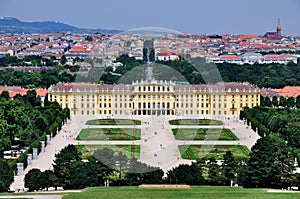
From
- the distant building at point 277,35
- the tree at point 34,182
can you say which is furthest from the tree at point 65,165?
the distant building at point 277,35

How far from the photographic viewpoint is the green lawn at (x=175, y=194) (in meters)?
19.0

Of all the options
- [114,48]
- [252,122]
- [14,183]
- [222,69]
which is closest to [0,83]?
[114,48]

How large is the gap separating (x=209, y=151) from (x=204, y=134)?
4512 millimetres

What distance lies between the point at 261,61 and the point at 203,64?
21.1 meters

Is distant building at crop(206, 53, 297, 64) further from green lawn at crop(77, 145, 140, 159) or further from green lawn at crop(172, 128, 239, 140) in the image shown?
green lawn at crop(77, 145, 140, 159)

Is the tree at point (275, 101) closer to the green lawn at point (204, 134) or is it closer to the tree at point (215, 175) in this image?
the green lawn at point (204, 134)

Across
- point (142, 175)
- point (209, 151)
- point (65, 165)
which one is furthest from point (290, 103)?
point (65, 165)

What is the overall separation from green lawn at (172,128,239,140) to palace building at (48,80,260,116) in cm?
750

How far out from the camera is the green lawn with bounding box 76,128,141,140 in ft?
111

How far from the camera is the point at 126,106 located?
45.5 m

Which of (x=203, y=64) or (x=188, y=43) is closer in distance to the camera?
(x=203, y=64)

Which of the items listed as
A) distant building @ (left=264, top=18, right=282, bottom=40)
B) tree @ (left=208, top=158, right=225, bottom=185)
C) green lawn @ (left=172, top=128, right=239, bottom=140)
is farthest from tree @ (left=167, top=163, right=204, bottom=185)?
→ distant building @ (left=264, top=18, right=282, bottom=40)

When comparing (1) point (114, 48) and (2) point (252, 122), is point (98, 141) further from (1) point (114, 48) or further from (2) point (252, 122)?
(1) point (114, 48)

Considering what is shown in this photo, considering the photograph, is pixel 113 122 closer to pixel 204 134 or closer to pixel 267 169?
pixel 204 134
